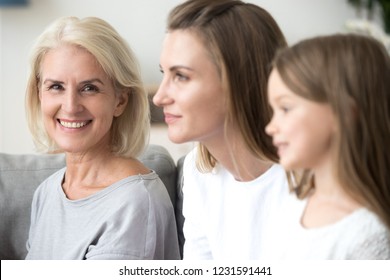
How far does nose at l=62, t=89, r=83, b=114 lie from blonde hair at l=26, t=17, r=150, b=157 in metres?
0.10

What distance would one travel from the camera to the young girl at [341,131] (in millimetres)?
986

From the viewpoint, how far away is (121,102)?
1.77 m

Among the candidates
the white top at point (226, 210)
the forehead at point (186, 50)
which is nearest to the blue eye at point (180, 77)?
the forehead at point (186, 50)

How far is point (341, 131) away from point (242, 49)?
0.32 metres

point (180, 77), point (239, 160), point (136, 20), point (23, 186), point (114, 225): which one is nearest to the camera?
point (180, 77)

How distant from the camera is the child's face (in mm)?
987

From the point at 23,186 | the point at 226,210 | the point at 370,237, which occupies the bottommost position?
the point at 23,186

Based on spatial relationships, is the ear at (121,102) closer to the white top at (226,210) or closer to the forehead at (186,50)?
the white top at (226,210)

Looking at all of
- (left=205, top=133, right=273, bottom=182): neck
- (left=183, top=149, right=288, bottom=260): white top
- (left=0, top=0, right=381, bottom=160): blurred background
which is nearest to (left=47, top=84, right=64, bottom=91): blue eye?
(left=183, top=149, right=288, bottom=260): white top

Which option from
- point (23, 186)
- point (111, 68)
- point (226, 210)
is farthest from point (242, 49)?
point (23, 186)

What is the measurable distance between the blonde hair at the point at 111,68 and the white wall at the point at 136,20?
6.48 feet

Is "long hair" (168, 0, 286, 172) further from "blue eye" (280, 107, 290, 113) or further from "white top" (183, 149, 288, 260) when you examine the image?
"blue eye" (280, 107, 290, 113)

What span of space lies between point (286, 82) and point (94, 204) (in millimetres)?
817

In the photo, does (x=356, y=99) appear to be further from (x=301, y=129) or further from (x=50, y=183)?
(x=50, y=183)
